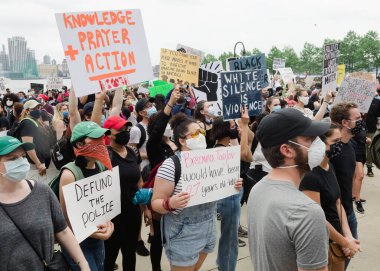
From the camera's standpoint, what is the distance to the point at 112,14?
4133 mm

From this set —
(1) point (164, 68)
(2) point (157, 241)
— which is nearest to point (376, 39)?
(1) point (164, 68)

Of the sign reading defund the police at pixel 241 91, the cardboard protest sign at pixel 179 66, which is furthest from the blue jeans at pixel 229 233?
the cardboard protest sign at pixel 179 66

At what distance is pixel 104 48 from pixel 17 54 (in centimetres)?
13046

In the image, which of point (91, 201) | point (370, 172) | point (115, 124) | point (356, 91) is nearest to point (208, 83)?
point (356, 91)

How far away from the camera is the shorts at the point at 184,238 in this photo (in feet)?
9.77

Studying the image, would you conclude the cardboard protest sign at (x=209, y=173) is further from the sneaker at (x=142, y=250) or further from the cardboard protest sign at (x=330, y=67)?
the cardboard protest sign at (x=330, y=67)

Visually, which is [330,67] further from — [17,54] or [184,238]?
[17,54]

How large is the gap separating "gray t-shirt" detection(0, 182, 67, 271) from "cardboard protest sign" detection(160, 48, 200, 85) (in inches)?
205

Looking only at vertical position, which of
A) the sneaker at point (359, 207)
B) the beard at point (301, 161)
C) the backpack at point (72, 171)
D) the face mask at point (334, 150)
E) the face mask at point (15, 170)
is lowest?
the sneaker at point (359, 207)

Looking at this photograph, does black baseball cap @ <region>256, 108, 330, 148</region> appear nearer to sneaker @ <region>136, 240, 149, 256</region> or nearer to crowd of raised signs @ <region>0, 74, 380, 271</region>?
crowd of raised signs @ <region>0, 74, 380, 271</region>

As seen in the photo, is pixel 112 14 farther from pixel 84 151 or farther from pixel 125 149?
pixel 84 151

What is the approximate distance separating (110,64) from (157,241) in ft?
6.55

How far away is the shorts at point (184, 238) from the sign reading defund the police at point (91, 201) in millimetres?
491

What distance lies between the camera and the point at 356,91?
20.4 feet
